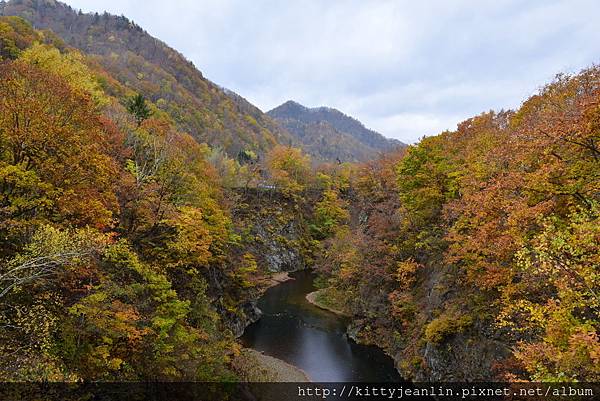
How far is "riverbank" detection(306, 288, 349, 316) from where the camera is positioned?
141ft

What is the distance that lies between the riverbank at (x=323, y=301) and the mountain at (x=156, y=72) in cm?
6208

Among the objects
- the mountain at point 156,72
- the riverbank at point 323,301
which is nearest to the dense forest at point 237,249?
the riverbank at point 323,301

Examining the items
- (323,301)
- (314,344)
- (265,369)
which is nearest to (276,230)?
(323,301)

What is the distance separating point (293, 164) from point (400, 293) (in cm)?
5295

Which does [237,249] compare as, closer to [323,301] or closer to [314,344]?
[323,301]

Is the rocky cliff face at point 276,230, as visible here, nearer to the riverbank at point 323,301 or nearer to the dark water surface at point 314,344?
the riverbank at point 323,301

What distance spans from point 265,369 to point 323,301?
2080cm

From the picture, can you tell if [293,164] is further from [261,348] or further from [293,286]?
[261,348]

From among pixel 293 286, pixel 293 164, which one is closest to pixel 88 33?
pixel 293 164

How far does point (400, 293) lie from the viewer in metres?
30.7

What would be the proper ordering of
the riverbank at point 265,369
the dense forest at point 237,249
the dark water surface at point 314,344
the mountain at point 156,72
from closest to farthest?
the dense forest at point 237,249 < the riverbank at point 265,369 < the dark water surface at point 314,344 < the mountain at point 156,72

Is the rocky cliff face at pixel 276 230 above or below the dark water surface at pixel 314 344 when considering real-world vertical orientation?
above

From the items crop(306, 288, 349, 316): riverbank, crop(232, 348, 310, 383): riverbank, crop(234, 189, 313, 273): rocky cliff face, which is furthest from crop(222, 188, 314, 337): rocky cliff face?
crop(232, 348, 310, 383): riverbank

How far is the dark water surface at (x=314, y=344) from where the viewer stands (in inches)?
1089
